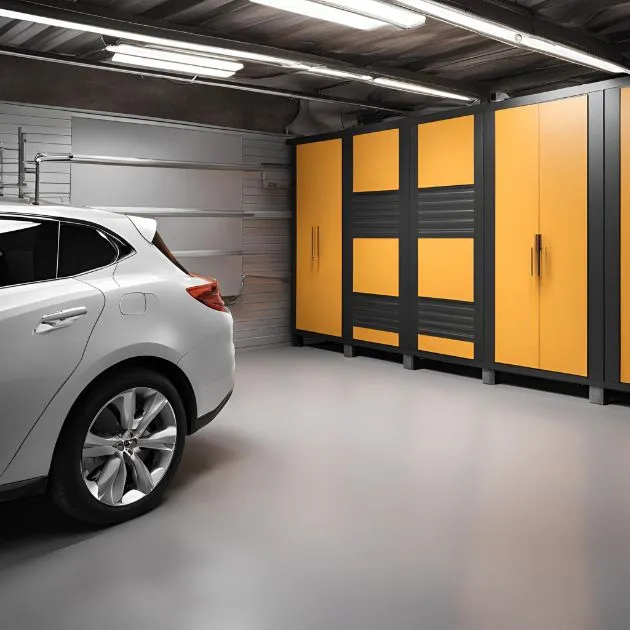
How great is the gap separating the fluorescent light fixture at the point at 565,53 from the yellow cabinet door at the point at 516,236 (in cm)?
46

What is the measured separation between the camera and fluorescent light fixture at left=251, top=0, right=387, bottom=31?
4.40m

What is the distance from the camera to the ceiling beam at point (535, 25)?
184 inches

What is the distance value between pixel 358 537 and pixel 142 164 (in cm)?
519

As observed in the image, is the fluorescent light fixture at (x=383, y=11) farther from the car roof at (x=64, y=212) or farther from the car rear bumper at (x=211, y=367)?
the car rear bumper at (x=211, y=367)

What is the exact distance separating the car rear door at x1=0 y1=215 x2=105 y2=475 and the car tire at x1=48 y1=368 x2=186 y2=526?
184 mm

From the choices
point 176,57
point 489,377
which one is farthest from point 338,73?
point 489,377

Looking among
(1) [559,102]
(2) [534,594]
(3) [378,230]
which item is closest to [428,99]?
(3) [378,230]

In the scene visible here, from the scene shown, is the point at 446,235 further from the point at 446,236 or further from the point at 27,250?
the point at 27,250

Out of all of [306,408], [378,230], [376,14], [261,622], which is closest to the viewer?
[261,622]

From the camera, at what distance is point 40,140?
6.73 m

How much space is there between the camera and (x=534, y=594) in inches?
104

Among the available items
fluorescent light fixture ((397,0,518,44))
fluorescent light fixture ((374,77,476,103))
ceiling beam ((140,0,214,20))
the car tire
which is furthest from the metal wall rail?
fluorescent light fixture ((397,0,518,44))

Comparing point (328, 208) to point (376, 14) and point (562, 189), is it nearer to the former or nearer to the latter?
point (562, 189)

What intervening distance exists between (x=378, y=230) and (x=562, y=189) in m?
2.10
